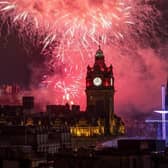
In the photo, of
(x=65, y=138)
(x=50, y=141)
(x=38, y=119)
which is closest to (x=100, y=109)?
(x=38, y=119)

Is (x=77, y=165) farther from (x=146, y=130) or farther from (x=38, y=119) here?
(x=146, y=130)

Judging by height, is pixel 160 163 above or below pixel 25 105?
below

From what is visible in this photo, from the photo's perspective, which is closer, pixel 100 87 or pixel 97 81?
pixel 100 87

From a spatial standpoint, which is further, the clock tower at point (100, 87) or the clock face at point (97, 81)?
the clock face at point (97, 81)

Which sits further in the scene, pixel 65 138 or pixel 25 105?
pixel 25 105

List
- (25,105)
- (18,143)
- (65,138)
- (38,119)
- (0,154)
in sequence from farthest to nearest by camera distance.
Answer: (25,105) → (38,119) → (65,138) → (18,143) → (0,154)

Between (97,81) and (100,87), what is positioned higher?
(97,81)

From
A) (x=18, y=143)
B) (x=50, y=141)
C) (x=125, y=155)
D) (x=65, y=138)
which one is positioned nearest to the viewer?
(x=125, y=155)

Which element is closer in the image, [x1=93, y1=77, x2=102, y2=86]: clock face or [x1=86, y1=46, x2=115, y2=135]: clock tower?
[x1=86, y1=46, x2=115, y2=135]: clock tower
